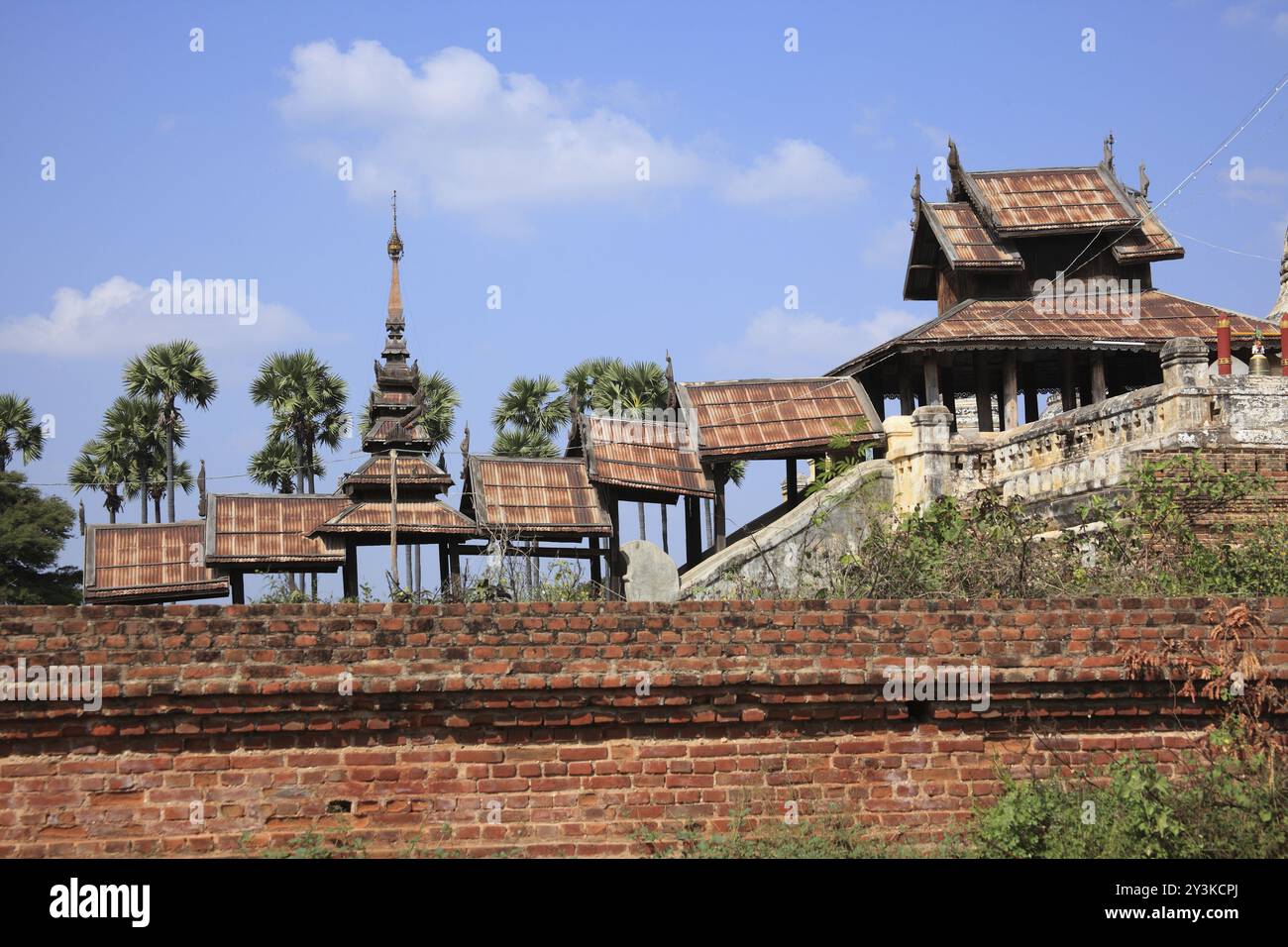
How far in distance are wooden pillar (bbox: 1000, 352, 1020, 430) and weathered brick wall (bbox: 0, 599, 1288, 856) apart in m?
14.1

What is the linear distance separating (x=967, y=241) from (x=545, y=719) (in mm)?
19816

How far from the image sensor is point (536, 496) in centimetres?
2088

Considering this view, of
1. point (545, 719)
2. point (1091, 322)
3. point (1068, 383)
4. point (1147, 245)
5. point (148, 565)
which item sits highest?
point (1147, 245)

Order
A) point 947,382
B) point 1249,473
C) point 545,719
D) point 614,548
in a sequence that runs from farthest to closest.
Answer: point 947,382
point 614,548
point 1249,473
point 545,719

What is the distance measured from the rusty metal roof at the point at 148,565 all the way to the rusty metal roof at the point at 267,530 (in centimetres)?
71

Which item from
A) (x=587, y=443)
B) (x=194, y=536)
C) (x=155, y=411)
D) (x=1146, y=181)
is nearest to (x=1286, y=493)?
(x=587, y=443)

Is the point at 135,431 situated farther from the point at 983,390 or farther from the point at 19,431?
the point at 983,390

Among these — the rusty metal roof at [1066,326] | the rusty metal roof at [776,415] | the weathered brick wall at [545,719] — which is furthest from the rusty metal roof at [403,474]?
the weathered brick wall at [545,719]

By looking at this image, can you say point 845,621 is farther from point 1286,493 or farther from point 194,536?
point 194,536

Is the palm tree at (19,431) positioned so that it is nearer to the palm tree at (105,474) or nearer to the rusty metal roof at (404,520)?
the palm tree at (105,474)

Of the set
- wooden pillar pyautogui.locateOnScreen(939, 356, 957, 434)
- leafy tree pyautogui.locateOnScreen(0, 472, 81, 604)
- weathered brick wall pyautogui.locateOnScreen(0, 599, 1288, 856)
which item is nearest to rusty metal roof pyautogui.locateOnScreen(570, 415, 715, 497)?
wooden pillar pyautogui.locateOnScreen(939, 356, 957, 434)

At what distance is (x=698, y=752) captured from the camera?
826 centimetres

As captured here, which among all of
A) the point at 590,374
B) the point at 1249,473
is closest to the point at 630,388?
the point at 590,374

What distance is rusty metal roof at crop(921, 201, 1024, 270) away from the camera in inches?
986
